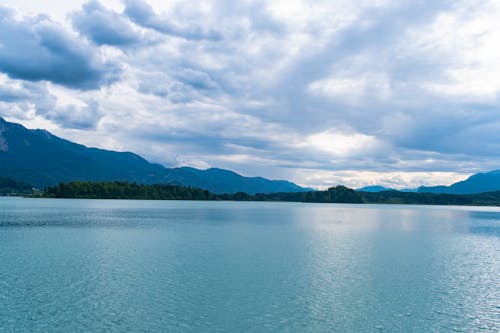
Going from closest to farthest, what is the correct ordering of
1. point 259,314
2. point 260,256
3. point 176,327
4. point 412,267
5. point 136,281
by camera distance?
point 176,327
point 259,314
point 136,281
point 412,267
point 260,256

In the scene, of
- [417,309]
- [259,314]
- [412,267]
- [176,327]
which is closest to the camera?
[176,327]

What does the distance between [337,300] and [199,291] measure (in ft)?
50.9

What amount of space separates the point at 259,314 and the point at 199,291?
1014 centimetres

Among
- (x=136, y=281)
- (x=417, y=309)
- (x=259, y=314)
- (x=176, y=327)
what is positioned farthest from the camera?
(x=136, y=281)

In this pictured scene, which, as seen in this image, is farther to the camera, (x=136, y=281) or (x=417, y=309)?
(x=136, y=281)

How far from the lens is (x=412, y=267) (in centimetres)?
6512

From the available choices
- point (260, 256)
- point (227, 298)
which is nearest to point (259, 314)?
point (227, 298)

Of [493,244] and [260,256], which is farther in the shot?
[493,244]

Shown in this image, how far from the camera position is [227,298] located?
143ft

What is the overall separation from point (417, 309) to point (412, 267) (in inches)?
986

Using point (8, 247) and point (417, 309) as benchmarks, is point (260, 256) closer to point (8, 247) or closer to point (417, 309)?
point (417, 309)

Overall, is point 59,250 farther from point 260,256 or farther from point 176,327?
point 176,327

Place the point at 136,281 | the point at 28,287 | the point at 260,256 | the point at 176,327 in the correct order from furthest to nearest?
1. the point at 260,256
2. the point at 136,281
3. the point at 28,287
4. the point at 176,327

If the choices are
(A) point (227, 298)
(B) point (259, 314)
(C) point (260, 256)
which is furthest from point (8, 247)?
(B) point (259, 314)
